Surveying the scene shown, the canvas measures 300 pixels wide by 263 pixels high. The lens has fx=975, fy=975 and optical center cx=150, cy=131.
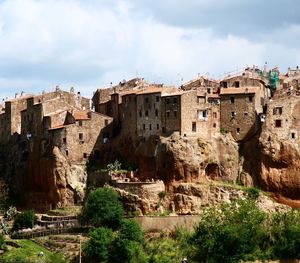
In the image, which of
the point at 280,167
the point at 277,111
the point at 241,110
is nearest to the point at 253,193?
the point at 280,167

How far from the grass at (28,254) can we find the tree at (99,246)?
3005 mm

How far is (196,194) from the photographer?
92188 mm

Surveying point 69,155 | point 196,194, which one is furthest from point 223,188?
point 69,155

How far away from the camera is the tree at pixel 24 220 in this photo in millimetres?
95812

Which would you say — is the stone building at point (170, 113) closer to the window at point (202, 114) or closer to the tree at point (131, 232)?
the window at point (202, 114)

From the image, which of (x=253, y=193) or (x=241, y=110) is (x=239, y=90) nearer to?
(x=241, y=110)

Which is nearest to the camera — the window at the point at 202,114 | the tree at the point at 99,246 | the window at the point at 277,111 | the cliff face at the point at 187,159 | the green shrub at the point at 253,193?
the tree at the point at 99,246

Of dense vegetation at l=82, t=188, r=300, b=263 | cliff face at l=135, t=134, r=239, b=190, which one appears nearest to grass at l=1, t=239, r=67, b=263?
dense vegetation at l=82, t=188, r=300, b=263

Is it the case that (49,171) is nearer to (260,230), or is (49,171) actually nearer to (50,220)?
(50,220)

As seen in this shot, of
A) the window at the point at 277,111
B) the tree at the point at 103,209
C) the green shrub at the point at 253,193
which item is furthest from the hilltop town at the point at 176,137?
the tree at the point at 103,209

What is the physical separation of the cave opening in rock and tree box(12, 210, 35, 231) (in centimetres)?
1775

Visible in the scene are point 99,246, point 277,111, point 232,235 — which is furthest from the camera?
point 277,111

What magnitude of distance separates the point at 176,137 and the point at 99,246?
14131 millimetres

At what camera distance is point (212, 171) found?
9500 centimetres
